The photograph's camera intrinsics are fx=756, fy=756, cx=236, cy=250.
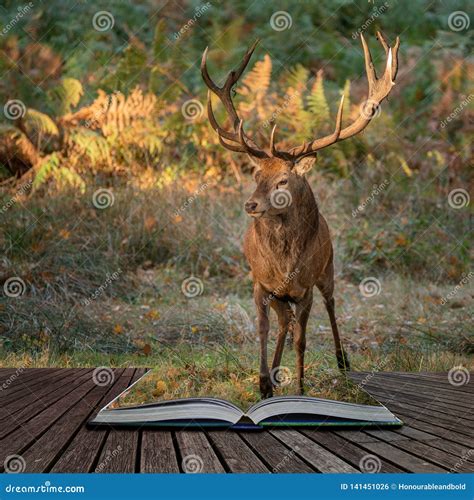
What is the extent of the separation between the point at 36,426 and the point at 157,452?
0.73m

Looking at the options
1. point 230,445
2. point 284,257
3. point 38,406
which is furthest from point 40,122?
A: point 230,445

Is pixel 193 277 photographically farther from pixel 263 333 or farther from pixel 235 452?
pixel 235 452

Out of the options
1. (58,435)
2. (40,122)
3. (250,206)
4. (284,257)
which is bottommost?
(58,435)

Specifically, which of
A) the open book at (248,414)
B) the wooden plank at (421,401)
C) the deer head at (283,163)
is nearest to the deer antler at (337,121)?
the deer head at (283,163)

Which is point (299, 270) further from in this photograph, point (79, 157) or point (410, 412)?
point (79, 157)

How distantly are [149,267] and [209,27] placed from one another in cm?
593

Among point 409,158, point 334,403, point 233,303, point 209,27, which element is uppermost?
point 209,27

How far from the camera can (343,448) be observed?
111 inches

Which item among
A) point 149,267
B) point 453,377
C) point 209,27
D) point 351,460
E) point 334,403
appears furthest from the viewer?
point 209,27

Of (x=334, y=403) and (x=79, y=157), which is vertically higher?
(x=79, y=157)

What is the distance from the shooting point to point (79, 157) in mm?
8656

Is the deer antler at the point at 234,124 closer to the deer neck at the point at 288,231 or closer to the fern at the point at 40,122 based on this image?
the deer neck at the point at 288,231

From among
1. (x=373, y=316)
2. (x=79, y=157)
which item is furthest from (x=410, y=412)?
(x=79, y=157)

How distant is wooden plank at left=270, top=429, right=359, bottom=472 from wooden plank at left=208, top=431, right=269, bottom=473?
0.55 ft
